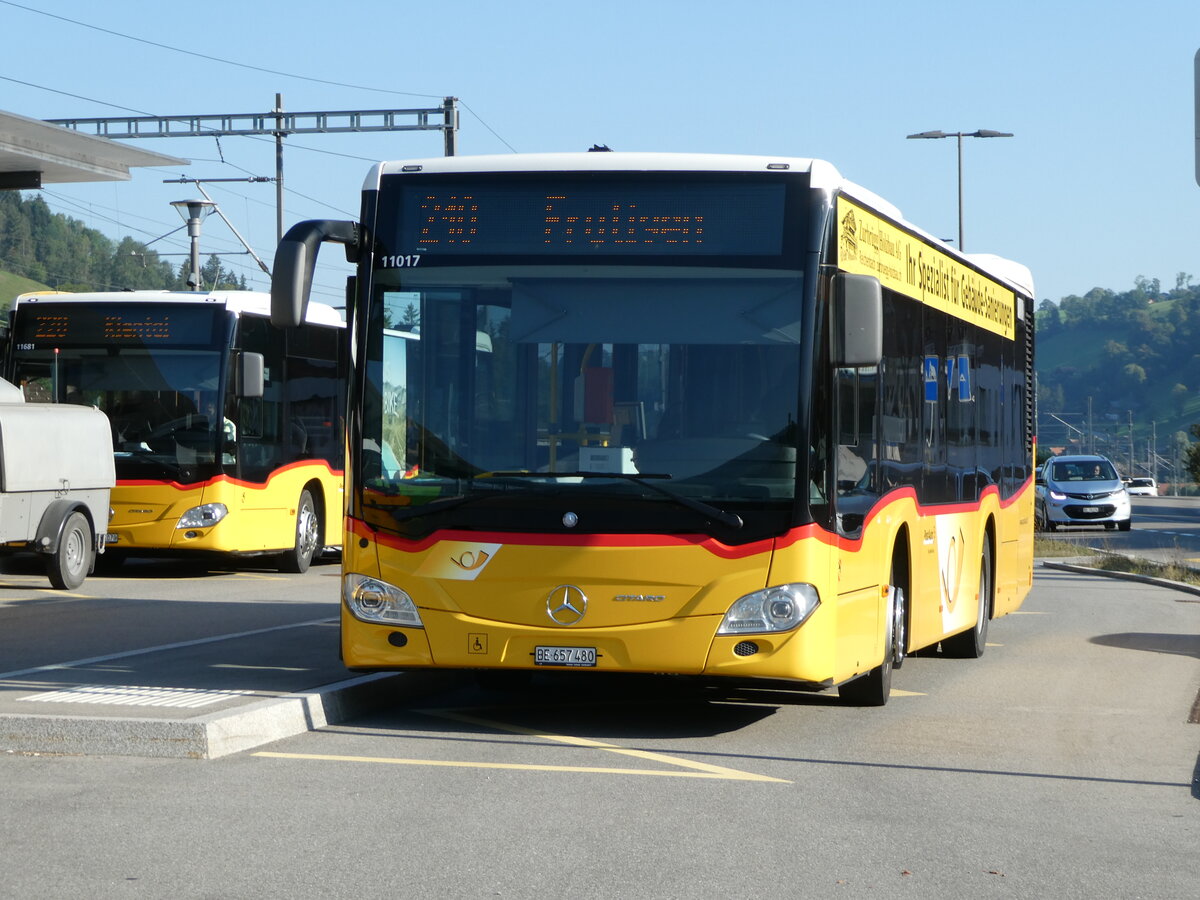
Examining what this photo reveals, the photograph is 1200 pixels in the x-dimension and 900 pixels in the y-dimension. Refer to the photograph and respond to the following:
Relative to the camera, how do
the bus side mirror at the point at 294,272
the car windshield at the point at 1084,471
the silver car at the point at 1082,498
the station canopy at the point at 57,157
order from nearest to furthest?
the bus side mirror at the point at 294,272 → the station canopy at the point at 57,157 → the silver car at the point at 1082,498 → the car windshield at the point at 1084,471

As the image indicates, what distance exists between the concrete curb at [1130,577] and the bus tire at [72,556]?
13.1m

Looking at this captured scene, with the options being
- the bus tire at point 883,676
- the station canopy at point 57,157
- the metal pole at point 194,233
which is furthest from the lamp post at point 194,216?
the bus tire at point 883,676

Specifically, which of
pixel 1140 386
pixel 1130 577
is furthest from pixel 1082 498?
Result: pixel 1140 386

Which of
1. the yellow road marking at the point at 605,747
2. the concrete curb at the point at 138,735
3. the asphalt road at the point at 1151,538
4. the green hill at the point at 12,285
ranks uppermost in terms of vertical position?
→ the green hill at the point at 12,285

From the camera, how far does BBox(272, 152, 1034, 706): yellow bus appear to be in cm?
953

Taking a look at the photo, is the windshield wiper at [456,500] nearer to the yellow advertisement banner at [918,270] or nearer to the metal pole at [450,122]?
the yellow advertisement banner at [918,270]

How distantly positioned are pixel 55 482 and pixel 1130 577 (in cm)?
1543

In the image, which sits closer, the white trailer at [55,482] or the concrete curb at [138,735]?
the concrete curb at [138,735]

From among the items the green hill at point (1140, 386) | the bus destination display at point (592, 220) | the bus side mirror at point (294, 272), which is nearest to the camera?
the bus side mirror at point (294, 272)

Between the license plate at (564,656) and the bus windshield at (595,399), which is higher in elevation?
the bus windshield at (595,399)

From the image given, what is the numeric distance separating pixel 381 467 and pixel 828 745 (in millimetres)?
2845

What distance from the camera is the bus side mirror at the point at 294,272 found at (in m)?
9.45

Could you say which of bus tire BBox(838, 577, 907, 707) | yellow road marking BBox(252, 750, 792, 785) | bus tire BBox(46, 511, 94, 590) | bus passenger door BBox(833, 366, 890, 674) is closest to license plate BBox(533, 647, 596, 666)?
yellow road marking BBox(252, 750, 792, 785)

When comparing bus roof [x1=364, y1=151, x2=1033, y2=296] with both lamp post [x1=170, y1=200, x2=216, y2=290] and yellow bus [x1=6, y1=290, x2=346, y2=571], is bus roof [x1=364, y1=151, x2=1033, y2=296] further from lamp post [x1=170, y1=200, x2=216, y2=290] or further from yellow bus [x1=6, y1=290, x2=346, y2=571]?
lamp post [x1=170, y1=200, x2=216, y2=290]
